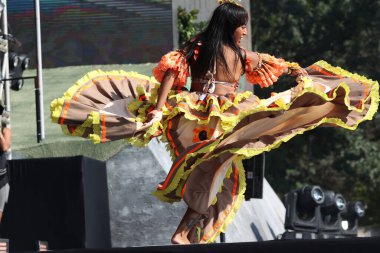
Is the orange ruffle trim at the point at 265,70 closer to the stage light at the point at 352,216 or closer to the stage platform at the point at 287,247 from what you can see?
the stage platform at the point at 287,247

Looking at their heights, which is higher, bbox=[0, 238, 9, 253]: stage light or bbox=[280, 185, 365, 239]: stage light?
bbox=[0, 238, 9, 253]: stage light

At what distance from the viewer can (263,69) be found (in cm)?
721

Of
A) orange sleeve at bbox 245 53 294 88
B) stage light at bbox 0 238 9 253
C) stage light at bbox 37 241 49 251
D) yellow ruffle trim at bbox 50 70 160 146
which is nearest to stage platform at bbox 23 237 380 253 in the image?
yellow ruffle trim at bbox 50 70 160 146

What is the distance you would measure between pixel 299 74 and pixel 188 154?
0.99m

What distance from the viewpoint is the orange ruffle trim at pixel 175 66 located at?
6.89 metres

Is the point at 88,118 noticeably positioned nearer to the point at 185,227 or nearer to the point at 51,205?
the point at 185,227

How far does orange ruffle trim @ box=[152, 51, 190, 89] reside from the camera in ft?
22.6

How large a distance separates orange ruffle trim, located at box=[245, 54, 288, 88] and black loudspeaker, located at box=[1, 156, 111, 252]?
105 inches

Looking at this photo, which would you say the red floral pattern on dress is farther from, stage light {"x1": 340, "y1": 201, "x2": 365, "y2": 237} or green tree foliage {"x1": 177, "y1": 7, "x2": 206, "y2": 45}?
stage light {"x1": 340, "y1": 201, "x2": 365, "y2": 237}

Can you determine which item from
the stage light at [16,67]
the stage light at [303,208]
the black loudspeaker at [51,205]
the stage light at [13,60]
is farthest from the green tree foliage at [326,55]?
the black loudspeaker at [51,205]

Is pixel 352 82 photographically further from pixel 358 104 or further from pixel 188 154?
pixel 188 154

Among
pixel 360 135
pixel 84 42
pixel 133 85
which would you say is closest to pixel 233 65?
pixel 133 85

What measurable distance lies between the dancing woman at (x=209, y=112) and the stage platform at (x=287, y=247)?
169 cm

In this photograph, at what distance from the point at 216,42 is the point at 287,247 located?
237 cm
